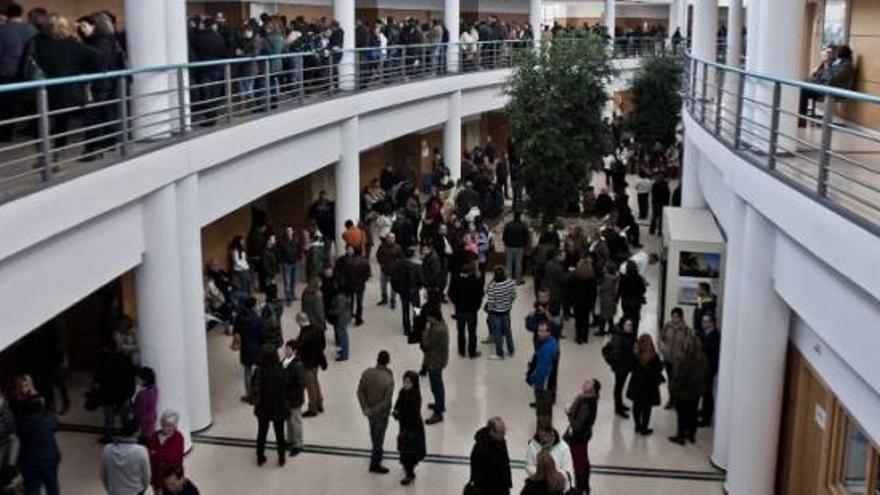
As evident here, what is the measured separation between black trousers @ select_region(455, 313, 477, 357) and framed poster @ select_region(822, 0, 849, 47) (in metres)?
6.43

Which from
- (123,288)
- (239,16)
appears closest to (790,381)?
(123,288)

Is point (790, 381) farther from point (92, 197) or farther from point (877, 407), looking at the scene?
point (92, 197)

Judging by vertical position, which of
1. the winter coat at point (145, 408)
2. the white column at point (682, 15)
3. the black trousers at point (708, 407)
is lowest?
the black trousers at point (708, 407)

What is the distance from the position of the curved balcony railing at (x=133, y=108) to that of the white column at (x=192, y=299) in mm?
750

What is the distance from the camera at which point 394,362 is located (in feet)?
47.1

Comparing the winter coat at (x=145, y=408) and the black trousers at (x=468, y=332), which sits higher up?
the winter coat at (x=145, y=408)

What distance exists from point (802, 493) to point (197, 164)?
7.45m

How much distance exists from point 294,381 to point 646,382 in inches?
159

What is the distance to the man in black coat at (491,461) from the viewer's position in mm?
8984

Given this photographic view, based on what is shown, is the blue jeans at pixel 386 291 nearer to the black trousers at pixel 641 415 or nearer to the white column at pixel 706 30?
the black trousers at pixel 641 415

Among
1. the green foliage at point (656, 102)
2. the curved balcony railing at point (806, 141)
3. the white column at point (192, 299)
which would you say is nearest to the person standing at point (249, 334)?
the white column at point (192, 299)

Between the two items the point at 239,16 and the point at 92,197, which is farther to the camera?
the point at 239,16

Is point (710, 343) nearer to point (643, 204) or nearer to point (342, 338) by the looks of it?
point (342, 338)

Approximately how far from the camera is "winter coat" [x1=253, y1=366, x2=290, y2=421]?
415 inches
